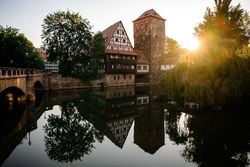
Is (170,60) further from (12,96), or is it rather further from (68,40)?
(12,96)

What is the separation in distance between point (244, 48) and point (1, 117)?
2100cm

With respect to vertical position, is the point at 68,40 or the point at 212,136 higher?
the point at 68,40

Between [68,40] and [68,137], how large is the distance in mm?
28943

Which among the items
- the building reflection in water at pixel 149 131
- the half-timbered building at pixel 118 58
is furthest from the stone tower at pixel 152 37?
the building reflection in water at pixel 149 131

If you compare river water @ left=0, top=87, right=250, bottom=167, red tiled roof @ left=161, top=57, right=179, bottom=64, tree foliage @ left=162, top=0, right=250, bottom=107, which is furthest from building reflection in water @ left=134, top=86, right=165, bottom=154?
red tiled roof @ left=161, top=57, right=179, bottom=64

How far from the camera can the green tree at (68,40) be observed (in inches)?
1414

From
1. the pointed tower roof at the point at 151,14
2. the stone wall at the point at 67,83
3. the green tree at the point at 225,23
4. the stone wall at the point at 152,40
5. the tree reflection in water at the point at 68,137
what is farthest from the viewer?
the stone wall at the point at 152,40

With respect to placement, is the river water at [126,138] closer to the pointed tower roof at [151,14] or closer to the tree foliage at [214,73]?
the tree foliage at [214,73]

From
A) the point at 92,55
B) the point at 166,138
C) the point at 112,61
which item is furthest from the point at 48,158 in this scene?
the point at 112,61

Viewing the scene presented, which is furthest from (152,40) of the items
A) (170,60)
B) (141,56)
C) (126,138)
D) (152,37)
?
(126,138)

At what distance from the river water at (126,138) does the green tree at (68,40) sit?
21.5 m

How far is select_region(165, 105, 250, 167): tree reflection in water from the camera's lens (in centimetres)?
803

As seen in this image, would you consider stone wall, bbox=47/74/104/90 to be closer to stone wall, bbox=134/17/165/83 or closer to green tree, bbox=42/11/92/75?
green tree, bbox=42/11/92/75

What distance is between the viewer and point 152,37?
47594 millimetres
